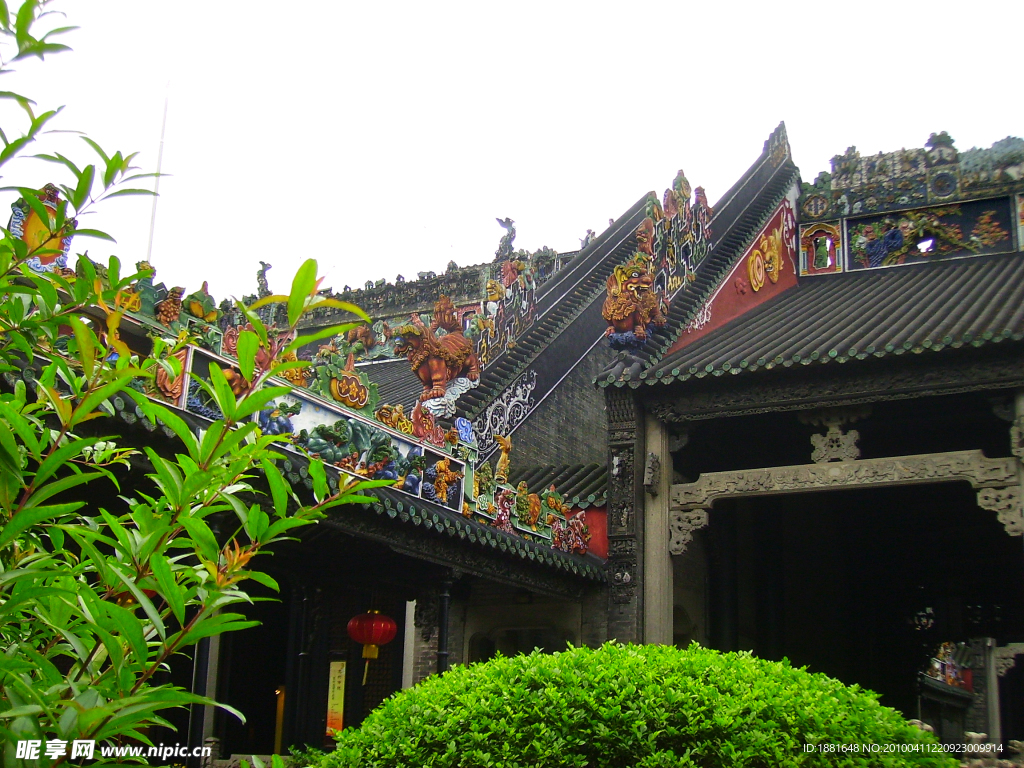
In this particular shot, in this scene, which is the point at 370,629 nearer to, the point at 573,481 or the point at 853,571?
the point at 573,481

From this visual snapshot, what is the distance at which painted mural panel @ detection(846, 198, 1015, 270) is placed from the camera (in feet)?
49.6

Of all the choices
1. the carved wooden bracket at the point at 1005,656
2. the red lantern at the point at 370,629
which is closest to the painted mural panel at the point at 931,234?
the carved wooden bracket at the point at 1005,656

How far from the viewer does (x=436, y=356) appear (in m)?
10.3

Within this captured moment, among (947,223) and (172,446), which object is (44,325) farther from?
(947,223)

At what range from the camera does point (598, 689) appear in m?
5.24

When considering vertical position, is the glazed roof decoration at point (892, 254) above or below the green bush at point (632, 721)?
above

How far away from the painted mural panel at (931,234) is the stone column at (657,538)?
5.91 m

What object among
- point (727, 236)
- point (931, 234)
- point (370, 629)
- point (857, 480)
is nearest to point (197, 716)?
point (370, 629)

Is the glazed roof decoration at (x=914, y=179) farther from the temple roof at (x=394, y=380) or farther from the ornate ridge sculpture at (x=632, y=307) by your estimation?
the temple roof at (x=394, y=380)

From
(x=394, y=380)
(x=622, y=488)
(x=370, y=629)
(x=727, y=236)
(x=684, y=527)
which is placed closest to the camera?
(x=370, y=629)

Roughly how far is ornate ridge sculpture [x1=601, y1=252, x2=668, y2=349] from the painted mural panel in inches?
194

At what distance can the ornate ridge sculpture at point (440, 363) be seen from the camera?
405 inches

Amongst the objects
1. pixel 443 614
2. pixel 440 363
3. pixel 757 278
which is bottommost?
pixel 443 614

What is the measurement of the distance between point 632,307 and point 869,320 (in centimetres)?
267
